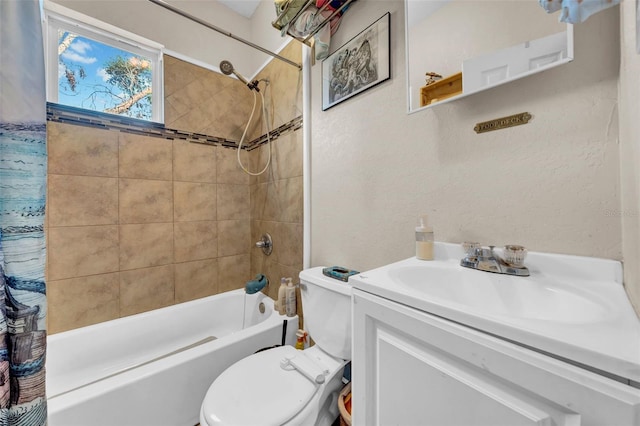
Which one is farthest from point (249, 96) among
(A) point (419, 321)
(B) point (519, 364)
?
(B) point (519, 364)

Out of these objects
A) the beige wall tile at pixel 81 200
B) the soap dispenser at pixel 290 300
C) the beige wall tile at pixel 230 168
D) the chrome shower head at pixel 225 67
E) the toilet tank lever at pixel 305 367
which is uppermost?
the chrome shower head at pixel 225 67

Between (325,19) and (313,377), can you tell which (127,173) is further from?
(313,377)

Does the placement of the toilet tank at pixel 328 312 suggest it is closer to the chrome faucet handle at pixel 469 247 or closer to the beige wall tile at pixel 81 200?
the chrome faucet handle at pixel 469 247

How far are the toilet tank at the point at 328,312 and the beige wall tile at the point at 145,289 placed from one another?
1.10m

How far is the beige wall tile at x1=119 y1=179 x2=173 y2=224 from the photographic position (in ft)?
5.07

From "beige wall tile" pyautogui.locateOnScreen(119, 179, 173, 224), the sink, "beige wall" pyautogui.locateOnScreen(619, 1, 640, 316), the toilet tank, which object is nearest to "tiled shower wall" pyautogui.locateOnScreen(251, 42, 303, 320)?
the toilet tank

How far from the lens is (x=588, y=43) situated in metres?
0.62

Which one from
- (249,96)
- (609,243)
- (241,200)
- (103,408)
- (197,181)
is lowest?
(103,408)

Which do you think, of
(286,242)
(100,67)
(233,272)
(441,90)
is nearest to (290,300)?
(286,242)

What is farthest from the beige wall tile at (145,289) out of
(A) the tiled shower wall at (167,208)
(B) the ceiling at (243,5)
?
(B) the ceiling at (243,5)

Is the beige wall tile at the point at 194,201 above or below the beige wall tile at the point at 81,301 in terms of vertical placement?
above

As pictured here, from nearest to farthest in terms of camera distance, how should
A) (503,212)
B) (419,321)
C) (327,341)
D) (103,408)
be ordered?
(419,321), (503,212), (103,408), (327,341)

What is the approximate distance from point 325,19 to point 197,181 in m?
1.32

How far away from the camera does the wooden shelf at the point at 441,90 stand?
2.78 ft
